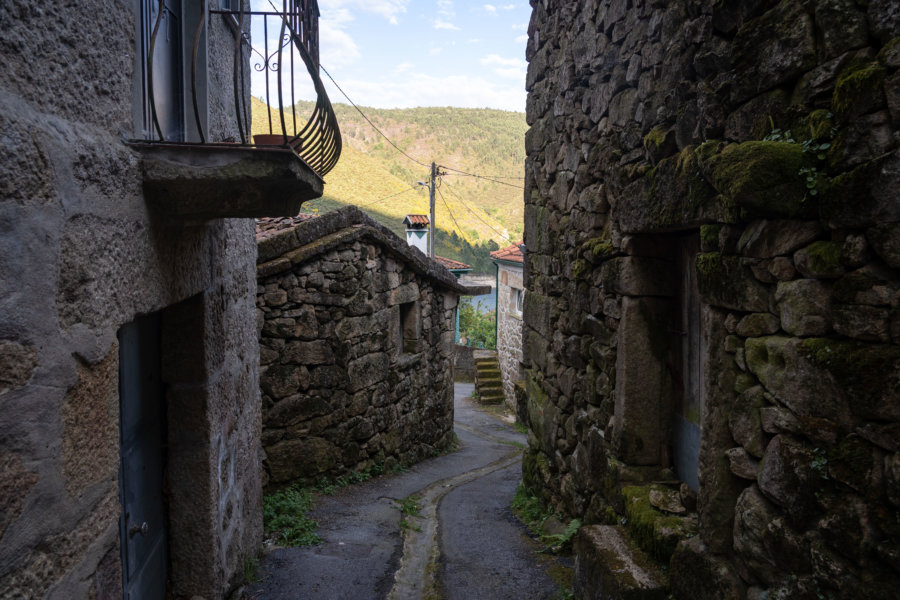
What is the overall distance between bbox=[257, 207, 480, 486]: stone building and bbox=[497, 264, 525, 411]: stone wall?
7.35 meters

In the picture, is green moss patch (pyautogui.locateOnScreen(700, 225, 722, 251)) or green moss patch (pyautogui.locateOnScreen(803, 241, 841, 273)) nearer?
green moss patch (pyautogui.locateOnScreen(803, 241, 841, 273))

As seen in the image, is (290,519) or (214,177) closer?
(214,177)

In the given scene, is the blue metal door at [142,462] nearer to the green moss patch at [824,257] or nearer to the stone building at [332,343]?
the green moss patch at [824,257]

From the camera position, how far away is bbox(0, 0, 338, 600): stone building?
4.31 ft

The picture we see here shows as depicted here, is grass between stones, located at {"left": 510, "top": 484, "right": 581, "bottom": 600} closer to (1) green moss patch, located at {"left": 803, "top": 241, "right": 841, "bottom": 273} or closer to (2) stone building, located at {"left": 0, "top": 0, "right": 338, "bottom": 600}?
(2) stone building, located at {"left": 0, "top": 0, "right": 338, "bottom": 600}

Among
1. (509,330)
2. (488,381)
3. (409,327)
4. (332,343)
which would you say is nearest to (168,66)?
(332,343)

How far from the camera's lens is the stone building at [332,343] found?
20.0 feet

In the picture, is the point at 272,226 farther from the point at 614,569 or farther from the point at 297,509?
the point at 614,569

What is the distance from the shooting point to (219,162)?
1970 millimetres

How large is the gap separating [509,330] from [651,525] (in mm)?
12983

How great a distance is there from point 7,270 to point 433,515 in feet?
15.9

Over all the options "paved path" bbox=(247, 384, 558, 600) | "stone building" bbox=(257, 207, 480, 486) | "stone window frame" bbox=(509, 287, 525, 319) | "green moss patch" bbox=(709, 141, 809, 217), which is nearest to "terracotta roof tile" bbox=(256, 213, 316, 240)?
"stone building" bbox=(257, 207, 480, 486)

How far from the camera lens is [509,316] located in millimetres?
16031

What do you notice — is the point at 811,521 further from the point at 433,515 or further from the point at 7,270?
the point at 433,515
